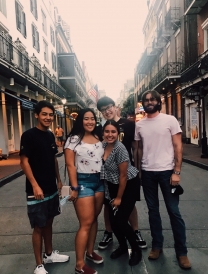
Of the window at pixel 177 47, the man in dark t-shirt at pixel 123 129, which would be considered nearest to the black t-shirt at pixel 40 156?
the man in dark t-shirt at pixel 123 129

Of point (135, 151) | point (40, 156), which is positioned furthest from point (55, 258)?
point (135, 151)

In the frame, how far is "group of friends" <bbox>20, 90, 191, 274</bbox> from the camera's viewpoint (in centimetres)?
290

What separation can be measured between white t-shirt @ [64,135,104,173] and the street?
3.65ft

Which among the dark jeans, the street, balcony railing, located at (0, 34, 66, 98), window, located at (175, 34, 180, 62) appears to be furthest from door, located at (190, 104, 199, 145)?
the dark jeans

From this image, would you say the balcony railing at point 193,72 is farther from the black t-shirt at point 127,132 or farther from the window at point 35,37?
the window at point 35,37

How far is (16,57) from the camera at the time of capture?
15367 mm

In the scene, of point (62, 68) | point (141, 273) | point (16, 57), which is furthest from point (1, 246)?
point (62, 68)

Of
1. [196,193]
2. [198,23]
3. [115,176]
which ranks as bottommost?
[196,193]

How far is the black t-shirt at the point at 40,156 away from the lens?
112 inches

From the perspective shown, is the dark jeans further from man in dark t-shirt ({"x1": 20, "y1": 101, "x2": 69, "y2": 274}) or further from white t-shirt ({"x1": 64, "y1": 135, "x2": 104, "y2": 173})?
man in dark t-shirt ({"x1": 20, "y1": 101, "x2": 69, "y2": 274})

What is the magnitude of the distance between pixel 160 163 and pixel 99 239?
152 cm

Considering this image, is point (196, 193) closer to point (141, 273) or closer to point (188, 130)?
point (141, 273)

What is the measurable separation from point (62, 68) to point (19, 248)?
33451mm

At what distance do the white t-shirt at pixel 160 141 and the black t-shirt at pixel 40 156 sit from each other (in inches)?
43.2
